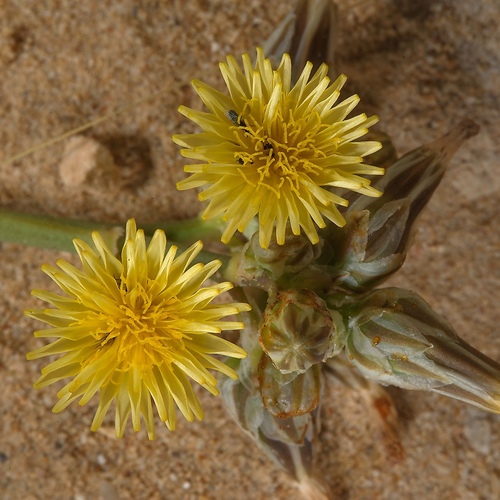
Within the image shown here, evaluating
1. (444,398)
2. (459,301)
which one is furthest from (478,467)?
(459,301)

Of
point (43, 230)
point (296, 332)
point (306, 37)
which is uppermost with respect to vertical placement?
point (306, 37)

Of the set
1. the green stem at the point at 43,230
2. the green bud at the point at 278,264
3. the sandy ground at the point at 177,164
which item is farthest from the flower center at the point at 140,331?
the sandy ground at the point at 177,164

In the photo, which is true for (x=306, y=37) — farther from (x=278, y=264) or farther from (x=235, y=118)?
(x=278, y=264)

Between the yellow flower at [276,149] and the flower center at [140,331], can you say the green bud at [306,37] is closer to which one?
the yellow flower at [276,149]

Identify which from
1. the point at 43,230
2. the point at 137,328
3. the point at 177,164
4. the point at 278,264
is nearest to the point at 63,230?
the point at 43,230

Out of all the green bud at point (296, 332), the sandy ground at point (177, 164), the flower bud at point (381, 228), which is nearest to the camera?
the green bud at point (296, 332)

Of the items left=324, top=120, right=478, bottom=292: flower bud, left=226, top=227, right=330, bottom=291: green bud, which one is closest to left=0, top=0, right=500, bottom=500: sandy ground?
left=324, top=120, right=478, bottom=292: flower bud
